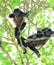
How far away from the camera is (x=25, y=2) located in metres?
4.66

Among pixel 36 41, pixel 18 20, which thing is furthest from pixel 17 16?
pixel 36 41

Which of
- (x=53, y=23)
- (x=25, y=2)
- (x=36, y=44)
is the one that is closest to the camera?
(x=25, y=2)

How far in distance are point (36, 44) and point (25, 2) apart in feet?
4.19

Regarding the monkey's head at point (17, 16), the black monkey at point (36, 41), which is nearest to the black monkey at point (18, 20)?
the monkey's head at point (17, 16)

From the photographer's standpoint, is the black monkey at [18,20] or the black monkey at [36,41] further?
the black monkey at [36,41]

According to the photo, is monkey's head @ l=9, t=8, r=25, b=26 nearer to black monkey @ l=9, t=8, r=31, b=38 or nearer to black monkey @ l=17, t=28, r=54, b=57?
black monkey @ l=9, t=8, r=31, b=38

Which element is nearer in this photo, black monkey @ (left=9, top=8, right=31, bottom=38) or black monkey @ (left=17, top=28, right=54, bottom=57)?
black monkey @ (left=9, top=8, right=31, bottom=38)

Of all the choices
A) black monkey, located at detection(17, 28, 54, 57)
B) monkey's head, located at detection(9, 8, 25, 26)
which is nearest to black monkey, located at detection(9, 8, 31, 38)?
monkey's head, located at detection(9, 8, 25, 26)

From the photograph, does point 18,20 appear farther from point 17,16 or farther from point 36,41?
point 36,41

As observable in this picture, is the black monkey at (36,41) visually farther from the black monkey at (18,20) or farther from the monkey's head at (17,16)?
the monkey's head at (17,16)

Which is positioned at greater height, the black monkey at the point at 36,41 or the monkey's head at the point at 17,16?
the monkey's head at the point at 17,16

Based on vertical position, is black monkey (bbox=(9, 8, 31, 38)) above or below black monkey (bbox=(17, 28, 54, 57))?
above

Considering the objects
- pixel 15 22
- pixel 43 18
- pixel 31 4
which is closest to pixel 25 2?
pixel 31 4

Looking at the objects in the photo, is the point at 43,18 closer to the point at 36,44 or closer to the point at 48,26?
the point at 48,26
